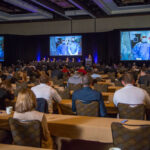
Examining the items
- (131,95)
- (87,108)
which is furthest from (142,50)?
(87,108)

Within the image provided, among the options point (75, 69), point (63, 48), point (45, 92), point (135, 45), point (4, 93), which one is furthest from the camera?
point (63, 48)

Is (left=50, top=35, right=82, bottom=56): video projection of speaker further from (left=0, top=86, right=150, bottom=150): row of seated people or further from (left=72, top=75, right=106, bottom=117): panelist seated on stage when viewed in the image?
(left=0, top=86, right=150, bottom=150): row of seated people

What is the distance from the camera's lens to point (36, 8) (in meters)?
18.2

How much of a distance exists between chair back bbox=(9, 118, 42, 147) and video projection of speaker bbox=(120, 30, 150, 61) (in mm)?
17386

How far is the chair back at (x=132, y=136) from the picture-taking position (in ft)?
7.89

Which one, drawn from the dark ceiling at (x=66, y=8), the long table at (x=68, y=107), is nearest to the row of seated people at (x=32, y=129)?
the long table at (x=68, y=107)

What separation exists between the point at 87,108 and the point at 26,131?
4.47ft

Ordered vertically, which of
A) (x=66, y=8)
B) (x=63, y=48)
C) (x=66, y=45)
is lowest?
(x=63, y=48)

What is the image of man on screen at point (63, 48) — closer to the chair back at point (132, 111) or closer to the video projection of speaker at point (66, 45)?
the video projection of speaker at point (66, 45)

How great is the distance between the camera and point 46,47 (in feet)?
76.5

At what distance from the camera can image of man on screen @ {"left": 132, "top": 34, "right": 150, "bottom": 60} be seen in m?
18.7

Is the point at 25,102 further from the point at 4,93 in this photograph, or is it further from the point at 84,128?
the point at 4,93

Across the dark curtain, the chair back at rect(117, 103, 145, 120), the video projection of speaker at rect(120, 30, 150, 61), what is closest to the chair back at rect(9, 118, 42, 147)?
the chair back at rect(117, 103, 145, 120)

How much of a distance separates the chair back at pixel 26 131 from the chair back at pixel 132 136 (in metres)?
0.84
